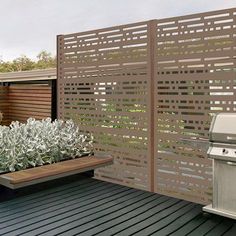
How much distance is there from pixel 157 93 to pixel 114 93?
0.73 meters

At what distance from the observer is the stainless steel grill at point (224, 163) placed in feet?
10.1

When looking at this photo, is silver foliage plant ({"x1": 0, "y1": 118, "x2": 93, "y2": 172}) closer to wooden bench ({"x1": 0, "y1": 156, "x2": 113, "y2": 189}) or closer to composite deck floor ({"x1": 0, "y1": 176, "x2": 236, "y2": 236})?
wooden bench ({"x1": 0, "y1": 156, "x2": 113, "y2": 189})

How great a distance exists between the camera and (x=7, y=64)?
2195cm

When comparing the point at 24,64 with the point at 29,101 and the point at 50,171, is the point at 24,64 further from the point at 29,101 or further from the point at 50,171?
the point at 50,171

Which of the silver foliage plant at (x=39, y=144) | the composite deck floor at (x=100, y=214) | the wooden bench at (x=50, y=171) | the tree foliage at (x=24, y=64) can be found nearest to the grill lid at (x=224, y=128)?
the composite deck floor at (x=100, y=214)

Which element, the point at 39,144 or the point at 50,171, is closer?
the point at 50,171

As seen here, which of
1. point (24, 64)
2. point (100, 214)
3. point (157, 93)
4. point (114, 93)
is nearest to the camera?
point (100, 214)

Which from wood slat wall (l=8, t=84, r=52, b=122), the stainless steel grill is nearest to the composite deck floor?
the stainless steel grill

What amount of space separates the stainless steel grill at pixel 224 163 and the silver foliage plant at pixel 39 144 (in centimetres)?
208

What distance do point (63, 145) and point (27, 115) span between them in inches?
125

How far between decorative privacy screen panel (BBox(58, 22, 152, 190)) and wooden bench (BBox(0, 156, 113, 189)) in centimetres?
33

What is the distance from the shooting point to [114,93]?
4551 millimetres

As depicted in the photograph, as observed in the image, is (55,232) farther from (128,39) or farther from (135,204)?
(128,39)

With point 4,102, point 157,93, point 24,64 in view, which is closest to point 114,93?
point 157,93
